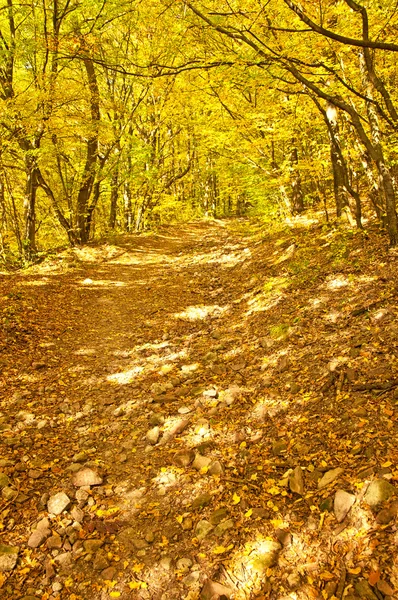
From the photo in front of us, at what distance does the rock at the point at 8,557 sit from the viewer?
3.63 meters

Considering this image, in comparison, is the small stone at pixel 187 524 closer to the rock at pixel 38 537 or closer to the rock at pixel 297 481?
the rock at pixel 297 481

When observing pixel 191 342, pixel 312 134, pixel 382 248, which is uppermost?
pixel 312 134

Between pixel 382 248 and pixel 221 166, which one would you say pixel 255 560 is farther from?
pixel 221 166

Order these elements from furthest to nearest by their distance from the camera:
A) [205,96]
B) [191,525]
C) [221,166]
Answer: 1. [221,166]
2. [205,96]
3. [191,525]

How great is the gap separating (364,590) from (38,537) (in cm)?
299

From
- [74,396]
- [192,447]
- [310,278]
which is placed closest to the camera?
[192,447]

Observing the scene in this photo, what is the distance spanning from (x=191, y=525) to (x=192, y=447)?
3.68 ft

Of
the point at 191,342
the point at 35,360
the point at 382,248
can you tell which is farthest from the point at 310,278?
the point at 35,360

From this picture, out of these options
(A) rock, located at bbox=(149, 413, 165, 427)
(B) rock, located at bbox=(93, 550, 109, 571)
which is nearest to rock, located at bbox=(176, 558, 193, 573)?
(B) rock, located at bbox=(93, 550, 109, 571)

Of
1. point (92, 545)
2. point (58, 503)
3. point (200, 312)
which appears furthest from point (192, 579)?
point (200, 312)

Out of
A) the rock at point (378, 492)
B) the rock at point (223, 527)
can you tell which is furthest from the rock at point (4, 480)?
the rock at point (378, 492)

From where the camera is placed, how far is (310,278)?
8.84m

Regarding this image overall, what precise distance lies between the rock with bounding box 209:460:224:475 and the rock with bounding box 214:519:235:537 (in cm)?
66

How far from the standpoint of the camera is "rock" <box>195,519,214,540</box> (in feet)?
12.6
